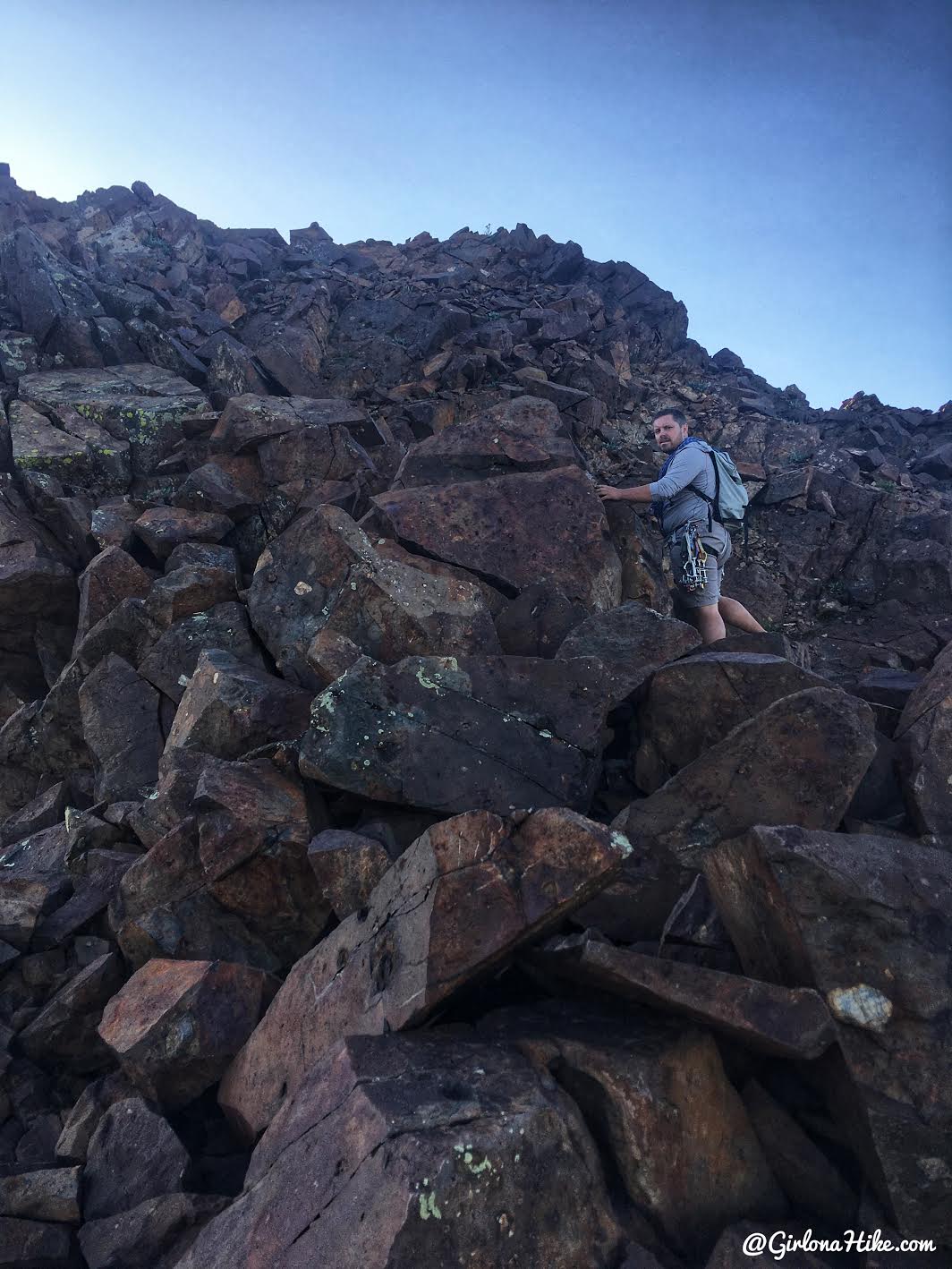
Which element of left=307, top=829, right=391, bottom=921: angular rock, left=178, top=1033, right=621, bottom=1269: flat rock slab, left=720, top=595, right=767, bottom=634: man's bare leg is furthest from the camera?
left=720, top=595, right=767, bottom=634: man's bare leg

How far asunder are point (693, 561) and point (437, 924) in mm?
5108

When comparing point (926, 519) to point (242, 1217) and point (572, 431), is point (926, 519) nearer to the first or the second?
point (572, 431)

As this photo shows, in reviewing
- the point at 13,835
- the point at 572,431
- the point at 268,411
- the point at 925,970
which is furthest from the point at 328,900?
the point at 572,431

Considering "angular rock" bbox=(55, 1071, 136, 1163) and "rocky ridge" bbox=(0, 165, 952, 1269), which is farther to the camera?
"angular rock" bbox=(55, 1071, 136, 1163)

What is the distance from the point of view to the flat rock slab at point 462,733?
5109mm

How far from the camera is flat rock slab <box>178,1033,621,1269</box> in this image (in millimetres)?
2656

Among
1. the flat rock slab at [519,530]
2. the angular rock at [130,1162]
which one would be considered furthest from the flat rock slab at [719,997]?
the flat rock slab at [519,530]

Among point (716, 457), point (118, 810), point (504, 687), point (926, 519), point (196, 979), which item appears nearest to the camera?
point (196, 979)

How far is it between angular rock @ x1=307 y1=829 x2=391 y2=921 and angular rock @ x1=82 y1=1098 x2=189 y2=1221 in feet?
4.48

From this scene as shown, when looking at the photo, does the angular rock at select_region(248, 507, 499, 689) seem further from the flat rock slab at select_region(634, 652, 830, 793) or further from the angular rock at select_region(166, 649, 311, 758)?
the flat rock slab at select_region(634, 652, 830, 793)

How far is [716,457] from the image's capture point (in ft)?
25.6

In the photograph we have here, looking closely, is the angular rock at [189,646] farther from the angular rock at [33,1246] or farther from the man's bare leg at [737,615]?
the man's bare leg at [737,615]

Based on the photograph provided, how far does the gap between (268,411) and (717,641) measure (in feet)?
24.6

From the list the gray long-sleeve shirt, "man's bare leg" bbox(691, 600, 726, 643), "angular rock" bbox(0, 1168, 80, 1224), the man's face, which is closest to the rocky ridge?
"angular rock" bbox(0, 1168, 80, 1224)
